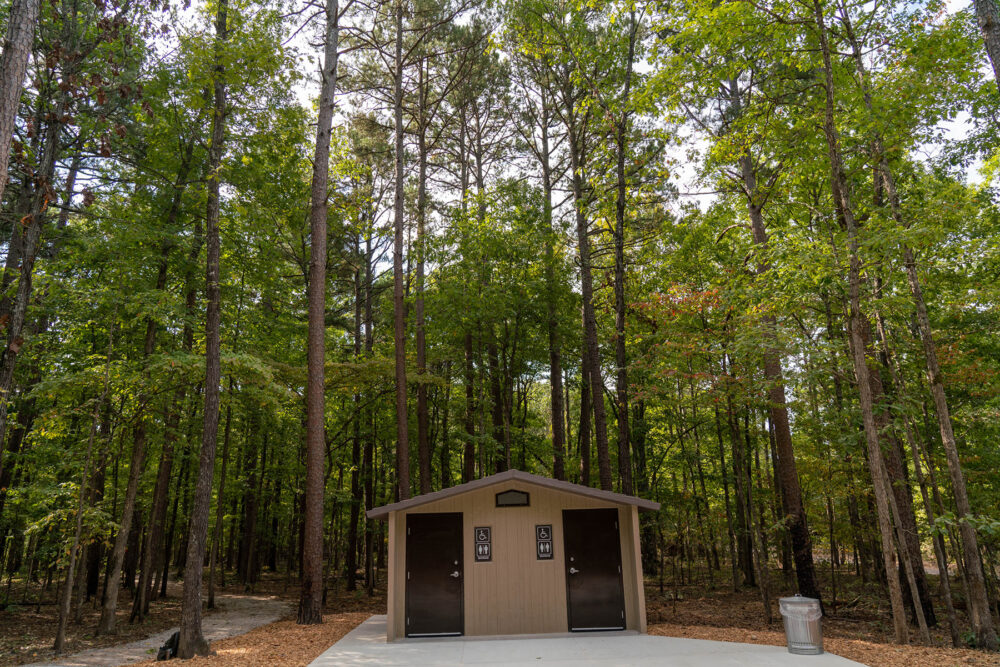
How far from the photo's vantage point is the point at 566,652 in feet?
23.4

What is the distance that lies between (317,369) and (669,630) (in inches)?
289

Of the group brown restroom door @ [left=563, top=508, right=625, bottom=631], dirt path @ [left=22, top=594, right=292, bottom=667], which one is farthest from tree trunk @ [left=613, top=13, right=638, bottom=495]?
dirt path @ [left=22, top=594, right=292, bottom=667]

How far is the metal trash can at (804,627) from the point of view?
Answer: 22.2 feet

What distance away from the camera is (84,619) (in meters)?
12.5

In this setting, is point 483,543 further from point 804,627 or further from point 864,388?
point 864,388

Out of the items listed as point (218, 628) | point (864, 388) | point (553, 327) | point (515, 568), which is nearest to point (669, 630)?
point (515, 568)

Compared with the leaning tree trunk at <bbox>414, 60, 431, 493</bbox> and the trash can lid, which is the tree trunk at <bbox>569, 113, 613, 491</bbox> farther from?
the trash can lid

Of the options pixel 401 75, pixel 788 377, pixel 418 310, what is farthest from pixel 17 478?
pixel 788 377

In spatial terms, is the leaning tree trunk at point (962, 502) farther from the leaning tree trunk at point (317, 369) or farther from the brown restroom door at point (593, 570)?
the leaning tree trunk at point (317, 369)

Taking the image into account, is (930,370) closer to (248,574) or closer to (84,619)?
(84,619)

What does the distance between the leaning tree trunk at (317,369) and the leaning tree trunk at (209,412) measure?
1.71 meters

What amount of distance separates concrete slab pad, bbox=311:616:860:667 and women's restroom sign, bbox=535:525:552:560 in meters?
1.12

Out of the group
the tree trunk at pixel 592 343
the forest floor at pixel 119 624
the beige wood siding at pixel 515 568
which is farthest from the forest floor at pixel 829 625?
the forest floor at pixel 119 624

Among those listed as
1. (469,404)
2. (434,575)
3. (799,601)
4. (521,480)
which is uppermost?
(469,404)
